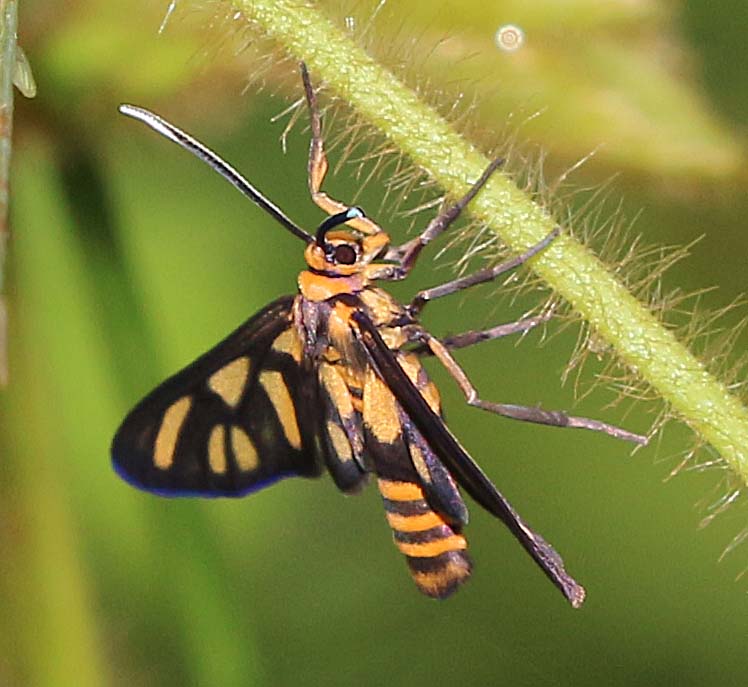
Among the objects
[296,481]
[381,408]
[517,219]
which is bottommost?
[296,481]

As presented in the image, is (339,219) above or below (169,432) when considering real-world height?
above

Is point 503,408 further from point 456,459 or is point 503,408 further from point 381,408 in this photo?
point 456,459

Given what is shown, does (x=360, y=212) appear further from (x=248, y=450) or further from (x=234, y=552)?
(x=234, y=552)

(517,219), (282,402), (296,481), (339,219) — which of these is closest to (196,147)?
(339,219)

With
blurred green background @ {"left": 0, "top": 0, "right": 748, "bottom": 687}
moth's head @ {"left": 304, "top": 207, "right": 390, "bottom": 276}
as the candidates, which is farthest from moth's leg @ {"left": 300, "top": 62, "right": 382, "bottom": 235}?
blurred green background @ {"left": 0, "top": 0, "right": 748, "bottom": 687}

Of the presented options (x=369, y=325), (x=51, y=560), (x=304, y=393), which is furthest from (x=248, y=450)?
(x=51, y=560)

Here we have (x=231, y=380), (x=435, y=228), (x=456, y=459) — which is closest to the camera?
(x=456, y=459)

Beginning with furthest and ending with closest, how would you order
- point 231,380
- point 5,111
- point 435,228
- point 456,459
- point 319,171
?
point 231,380 → point 319,171 → point 435,228 → point 456,459 → point 5,111
